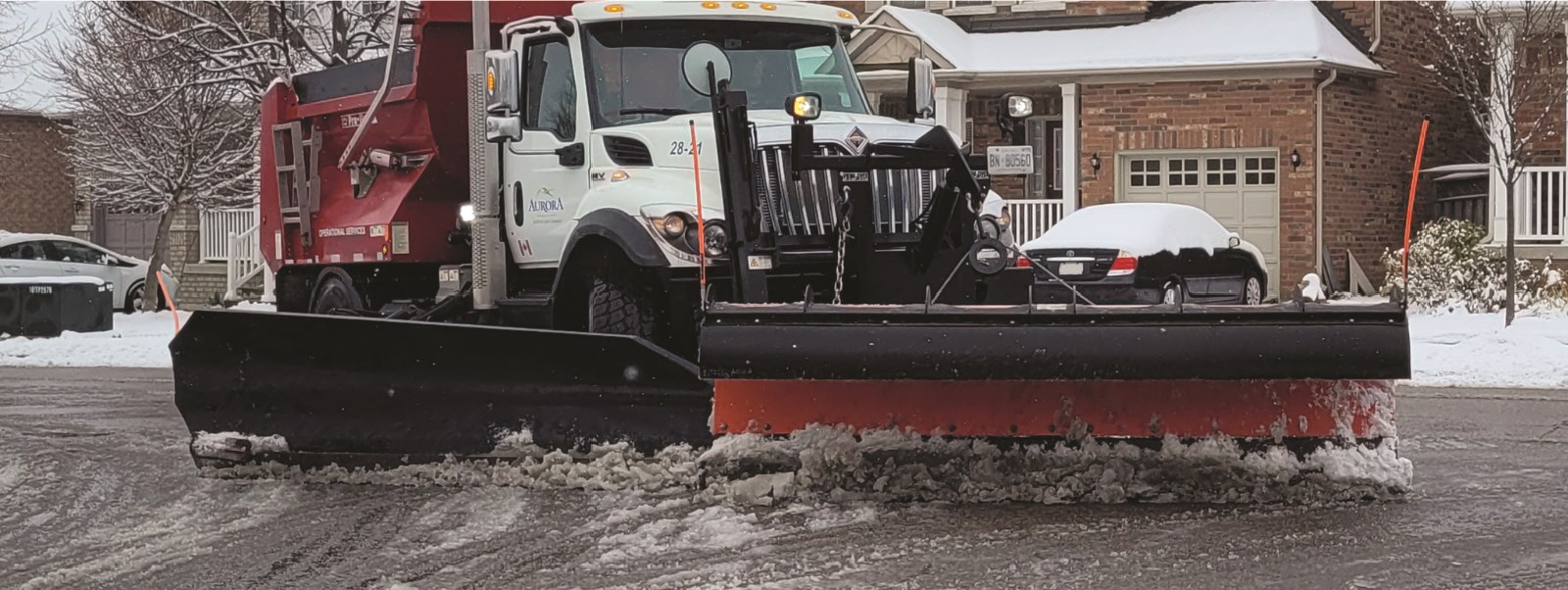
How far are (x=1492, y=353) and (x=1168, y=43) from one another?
28.5ft

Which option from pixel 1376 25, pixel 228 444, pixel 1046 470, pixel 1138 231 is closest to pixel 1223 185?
pixel 1376 25

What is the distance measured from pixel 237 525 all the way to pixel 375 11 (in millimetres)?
19214

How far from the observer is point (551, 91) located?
368 inches

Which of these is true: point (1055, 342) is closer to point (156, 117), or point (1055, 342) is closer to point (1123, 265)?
point (1123, 265)

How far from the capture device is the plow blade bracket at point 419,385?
25.1 ft

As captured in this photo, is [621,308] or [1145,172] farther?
[1145,172]

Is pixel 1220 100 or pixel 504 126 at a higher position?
pixel 1220 100

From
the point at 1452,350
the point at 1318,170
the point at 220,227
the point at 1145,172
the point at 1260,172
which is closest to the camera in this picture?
the point at 1452,350

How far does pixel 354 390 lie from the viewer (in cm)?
809

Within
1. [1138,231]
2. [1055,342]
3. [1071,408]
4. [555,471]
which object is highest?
[1138,231]

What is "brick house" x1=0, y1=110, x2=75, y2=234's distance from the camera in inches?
1467

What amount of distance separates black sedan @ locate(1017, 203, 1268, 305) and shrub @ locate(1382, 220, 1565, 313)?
376 cm

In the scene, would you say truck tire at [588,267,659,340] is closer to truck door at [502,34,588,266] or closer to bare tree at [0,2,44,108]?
truck door at [502,34,588,266]

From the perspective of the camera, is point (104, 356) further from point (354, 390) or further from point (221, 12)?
point (354, 390)
